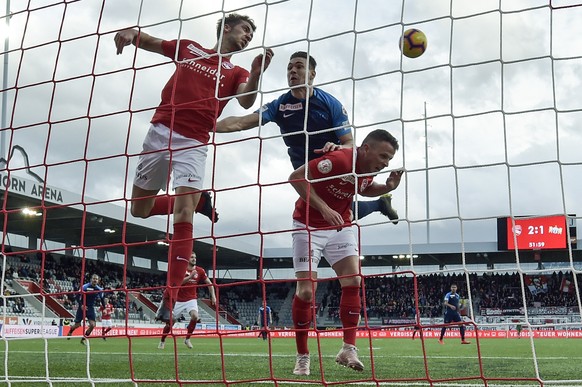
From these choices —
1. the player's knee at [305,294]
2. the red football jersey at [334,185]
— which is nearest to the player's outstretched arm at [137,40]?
the red football jersey at [334,185]

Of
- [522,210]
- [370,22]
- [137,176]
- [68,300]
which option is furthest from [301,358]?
[68,300]

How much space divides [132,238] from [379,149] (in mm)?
31255

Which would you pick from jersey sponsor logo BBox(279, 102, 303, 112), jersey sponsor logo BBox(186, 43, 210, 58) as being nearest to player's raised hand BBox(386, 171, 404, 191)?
jersey sponsor logo BBox(279, 102, 303, 112)

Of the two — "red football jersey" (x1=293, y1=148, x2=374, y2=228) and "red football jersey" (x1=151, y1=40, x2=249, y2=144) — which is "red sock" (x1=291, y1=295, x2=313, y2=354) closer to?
"red football jersey" (x1=293, y1=148, x2=374, y2=228)

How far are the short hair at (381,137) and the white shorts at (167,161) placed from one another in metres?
1.13

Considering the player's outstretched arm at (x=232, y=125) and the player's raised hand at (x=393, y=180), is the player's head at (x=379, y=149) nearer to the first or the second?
the player's raised hand at (x=393, y=180)

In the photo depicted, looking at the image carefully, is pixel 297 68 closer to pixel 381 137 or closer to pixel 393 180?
pixel 381 137

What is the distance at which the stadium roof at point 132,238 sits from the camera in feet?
81.3

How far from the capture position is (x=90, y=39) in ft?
16.7

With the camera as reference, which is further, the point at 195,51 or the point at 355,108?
the point at 195,51

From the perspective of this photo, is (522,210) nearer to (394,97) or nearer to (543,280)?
(394,97)

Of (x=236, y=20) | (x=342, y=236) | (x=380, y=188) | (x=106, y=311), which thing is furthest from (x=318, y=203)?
(x=106, y=311)

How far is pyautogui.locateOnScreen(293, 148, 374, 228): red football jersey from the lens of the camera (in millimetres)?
4582

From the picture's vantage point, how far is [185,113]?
15.9 ft
